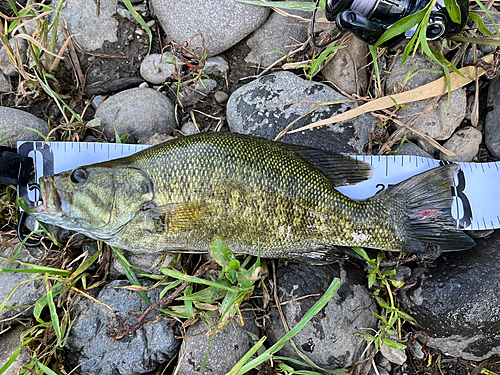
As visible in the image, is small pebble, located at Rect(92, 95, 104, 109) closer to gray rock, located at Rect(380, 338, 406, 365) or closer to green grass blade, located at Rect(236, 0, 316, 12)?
green grass blade, located at Rect(236, 0, 316, 12)

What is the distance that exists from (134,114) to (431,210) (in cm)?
290

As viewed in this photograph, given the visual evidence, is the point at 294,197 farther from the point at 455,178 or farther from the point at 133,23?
the point at 133,23

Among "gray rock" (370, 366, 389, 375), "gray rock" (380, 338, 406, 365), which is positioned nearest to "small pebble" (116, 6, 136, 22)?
"gray rock" (380, 338, 406, 365)

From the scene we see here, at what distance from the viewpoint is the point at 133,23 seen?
3494 mm

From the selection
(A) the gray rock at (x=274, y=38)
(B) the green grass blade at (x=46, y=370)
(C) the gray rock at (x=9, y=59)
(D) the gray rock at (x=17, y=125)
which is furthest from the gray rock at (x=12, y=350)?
(A) the gray rock at (x=274, y=38)

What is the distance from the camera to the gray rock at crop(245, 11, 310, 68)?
11.1 ft

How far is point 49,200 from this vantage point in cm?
256

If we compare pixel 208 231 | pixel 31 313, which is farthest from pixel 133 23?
pixel 31 313

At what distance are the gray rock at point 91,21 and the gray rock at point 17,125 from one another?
3.11 feet

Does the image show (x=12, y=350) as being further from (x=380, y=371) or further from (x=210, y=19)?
(x=210, y=19)

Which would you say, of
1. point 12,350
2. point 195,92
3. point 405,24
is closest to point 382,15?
point 405,24

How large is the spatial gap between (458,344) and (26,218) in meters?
4.13

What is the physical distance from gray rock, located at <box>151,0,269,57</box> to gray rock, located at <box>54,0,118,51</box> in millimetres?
524

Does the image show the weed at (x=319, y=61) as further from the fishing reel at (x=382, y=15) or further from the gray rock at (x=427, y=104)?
the gray rock at (x=427, y=104)
